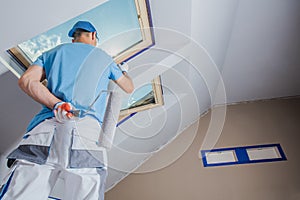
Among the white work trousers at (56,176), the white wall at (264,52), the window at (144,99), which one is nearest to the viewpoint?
the white work trousers at (56,176)

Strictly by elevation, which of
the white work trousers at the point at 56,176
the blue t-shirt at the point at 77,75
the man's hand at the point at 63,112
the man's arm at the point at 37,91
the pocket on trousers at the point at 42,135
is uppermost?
the blue t-shirt at the point at 77,75

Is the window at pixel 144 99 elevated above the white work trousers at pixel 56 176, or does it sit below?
above

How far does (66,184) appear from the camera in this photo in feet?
2.77

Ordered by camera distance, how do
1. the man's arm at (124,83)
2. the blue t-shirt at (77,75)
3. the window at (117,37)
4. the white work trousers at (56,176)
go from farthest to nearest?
the window at (117,37)
the man's arm at (124,83)
the blue t-shirt at (77,75)
the white work trousers at (56,176)

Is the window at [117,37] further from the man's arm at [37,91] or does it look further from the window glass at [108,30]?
the man's arm at [37,91]

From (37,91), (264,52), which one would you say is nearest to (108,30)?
(37,91)

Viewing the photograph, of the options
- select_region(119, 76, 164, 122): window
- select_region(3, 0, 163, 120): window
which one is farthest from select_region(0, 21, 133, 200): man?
select_region(119, 76, 164, 122): window

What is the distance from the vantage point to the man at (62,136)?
2.55ft

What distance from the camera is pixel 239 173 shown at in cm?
217

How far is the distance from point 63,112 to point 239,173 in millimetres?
1774

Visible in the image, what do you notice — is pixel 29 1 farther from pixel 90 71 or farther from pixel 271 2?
pixel 271 2

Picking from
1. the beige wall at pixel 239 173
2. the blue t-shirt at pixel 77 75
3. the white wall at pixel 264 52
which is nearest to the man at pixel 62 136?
the blue t-shirt at pixel 77 75

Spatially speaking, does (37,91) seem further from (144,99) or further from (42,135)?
(144,99)

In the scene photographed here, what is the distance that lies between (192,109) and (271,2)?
0.93 meters
